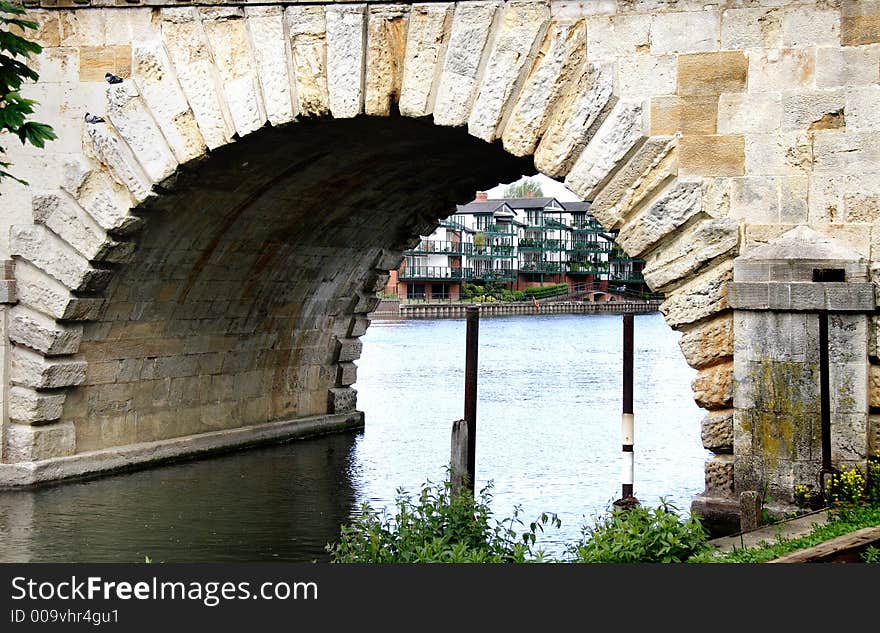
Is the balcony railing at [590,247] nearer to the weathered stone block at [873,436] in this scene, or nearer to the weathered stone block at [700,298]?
the weathered stone block at [700,298]

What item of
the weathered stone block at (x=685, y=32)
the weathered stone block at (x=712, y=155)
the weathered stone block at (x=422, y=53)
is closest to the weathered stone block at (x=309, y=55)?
the weathered stone block at (x=422, y=53)

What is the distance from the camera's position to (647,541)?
7.14m

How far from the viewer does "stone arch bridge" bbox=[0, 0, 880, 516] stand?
9211 mm

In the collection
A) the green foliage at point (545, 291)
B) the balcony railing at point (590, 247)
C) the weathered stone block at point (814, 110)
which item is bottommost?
the weathered stone block at point (814, 110)

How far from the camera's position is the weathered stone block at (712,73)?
9.52 meters

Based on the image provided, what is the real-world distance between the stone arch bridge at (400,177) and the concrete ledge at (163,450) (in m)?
0.03

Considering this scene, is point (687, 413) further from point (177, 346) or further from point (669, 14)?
point (669, 14)

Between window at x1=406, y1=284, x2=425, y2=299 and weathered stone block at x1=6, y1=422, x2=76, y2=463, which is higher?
window at x1=406, y1=284, x2=425, y2=299

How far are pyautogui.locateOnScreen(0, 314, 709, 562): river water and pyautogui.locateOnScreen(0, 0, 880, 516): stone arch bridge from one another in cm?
69

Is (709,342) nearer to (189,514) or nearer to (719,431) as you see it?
(719,431)

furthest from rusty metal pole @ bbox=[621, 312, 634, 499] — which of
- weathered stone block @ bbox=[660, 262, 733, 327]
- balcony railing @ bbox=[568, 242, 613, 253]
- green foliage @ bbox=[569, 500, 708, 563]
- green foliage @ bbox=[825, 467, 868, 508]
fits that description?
balcony railing @ bbox=[568, 242, 613, 253]

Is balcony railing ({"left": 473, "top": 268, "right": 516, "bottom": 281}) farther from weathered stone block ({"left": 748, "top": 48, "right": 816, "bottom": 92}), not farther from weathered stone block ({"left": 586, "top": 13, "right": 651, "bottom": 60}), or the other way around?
weathered stone block ({"left": 748, "top": 48, "right": 816, "bottom": 92})

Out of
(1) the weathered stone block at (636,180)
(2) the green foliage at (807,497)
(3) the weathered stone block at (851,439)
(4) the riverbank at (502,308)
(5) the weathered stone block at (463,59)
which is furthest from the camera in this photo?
(4) the riverbank at (502,308)

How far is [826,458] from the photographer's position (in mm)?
8867
